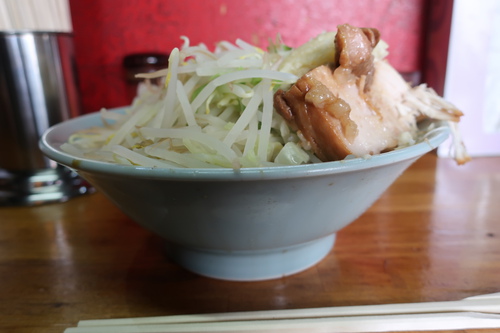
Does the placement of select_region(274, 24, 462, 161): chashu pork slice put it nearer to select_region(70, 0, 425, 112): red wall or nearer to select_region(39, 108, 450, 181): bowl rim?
select_region(39, 108, 450, 181): bowl rim

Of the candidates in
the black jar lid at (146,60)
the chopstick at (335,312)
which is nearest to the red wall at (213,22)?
the black jar lid at (146,60)

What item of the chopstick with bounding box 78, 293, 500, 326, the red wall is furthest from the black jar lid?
the chopstick with bounding box 78, 293, 500, 326

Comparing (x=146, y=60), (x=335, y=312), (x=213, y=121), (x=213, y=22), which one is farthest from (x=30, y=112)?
(x=335, y=312)

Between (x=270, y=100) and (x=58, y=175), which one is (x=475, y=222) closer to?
(x=270, y=100)

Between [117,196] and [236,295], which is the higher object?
[117,196]

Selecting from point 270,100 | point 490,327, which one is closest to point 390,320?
point 490,327

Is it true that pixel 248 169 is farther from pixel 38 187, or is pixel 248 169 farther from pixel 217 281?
pixel 38 187

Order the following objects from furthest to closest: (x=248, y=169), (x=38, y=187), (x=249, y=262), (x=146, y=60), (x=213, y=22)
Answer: (x=213, y=22)
(x=146, y=60)
(x=38, y=187)
(x=249, y=262)
(x=248, y=169)
